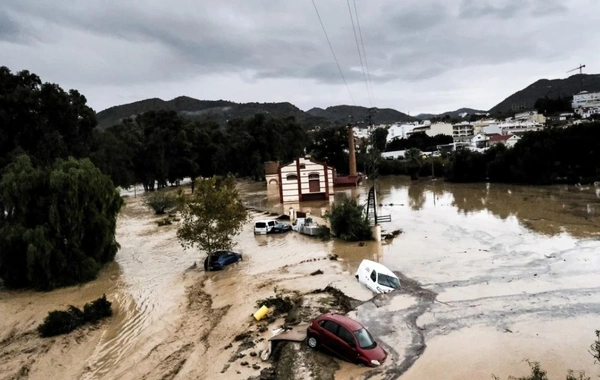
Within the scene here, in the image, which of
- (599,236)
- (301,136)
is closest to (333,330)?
(599,236)

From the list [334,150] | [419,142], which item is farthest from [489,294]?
[419,142]

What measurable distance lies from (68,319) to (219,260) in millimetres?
9048

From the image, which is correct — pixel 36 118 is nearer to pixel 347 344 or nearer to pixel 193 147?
pixel 347 344

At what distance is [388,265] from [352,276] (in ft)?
10.2

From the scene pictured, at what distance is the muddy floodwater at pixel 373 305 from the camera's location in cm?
1283

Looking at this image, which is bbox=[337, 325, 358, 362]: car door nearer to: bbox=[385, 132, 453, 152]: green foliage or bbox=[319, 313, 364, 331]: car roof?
bbox=[319, 313, 364, 331]: car roof

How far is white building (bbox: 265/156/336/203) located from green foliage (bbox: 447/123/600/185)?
1126 inches

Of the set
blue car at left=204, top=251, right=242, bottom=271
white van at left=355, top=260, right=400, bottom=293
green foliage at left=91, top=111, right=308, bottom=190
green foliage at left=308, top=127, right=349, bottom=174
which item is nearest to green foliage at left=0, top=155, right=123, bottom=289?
blue car at left=204, top=251, right=242, bottom=271

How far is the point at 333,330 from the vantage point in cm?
1233

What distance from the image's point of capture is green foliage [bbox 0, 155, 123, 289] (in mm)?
23094

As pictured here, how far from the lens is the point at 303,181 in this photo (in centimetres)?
5691

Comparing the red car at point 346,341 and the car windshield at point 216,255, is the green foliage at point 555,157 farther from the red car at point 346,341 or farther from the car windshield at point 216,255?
the red car at point 346,341

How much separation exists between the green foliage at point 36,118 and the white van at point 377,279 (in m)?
32.9

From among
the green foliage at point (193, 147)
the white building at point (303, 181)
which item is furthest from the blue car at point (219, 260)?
the green foliage at point (193, 147)
